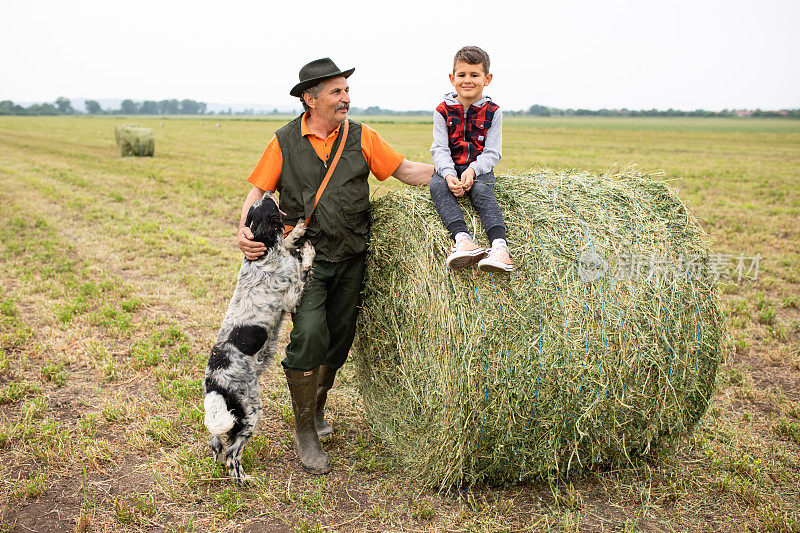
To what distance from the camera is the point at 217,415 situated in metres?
4.07

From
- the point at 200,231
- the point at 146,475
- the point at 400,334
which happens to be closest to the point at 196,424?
the point at 146,475

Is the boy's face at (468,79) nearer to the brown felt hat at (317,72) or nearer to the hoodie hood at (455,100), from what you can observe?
the hoodie hood at (455,100)

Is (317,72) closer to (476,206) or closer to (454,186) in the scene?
(454,186)

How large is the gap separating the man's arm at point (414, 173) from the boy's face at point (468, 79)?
0.69m

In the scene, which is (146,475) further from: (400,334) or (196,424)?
(400,334)

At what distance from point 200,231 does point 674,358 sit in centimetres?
928

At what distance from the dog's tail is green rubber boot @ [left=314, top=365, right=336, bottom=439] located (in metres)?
0.88

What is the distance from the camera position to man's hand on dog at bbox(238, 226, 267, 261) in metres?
4.23

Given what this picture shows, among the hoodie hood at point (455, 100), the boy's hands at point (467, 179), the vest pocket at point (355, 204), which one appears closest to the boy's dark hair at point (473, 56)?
the hoodie hood at point (455, 100)

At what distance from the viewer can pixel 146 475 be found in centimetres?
427

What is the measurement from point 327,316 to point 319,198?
0.99m

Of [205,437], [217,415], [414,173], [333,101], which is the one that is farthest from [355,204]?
[205,437]

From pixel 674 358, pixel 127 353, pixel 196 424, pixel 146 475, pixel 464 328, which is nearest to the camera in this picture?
pixel 464 328

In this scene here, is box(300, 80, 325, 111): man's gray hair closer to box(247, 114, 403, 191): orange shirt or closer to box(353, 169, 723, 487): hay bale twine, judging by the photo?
box(247, 114, 403, 191): orange shirt
